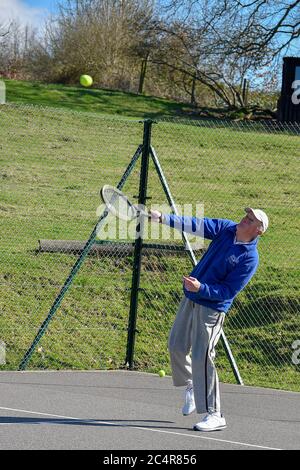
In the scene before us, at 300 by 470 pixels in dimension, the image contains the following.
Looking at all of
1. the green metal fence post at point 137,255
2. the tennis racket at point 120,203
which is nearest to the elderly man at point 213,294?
the tennis racket at point 120,203

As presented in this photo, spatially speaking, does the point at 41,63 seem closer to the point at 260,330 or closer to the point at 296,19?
the point at 296,19

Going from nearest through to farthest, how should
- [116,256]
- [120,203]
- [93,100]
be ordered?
[120,203] → [116,256] → [93,100]

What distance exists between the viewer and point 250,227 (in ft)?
24.1

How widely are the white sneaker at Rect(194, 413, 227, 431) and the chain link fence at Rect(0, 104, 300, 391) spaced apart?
105 inches

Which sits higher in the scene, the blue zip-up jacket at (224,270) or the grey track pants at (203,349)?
the blue zip-up jacket at (224,270)

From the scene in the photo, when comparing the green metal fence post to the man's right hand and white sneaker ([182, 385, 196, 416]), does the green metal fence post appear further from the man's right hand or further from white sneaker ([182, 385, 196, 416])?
white sneaker ([182, 385, 196, 416])

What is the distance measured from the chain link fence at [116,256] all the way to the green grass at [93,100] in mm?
5184

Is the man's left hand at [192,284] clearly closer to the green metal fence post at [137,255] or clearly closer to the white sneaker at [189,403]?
the white sneaker at [189,403]

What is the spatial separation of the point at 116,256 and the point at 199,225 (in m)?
5.50

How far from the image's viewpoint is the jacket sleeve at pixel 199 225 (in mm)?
7605

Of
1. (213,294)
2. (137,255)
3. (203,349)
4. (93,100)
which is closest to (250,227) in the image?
(213,294)

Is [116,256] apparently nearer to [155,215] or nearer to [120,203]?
[120,203]

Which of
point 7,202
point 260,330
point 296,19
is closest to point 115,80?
point 296,19

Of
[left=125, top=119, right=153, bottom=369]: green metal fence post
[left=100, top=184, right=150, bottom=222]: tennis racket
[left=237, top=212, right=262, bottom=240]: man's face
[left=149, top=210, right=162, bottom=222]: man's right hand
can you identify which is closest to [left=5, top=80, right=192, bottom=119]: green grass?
[left=125, top=119, right=153, bottom=369]: green metal fence post
